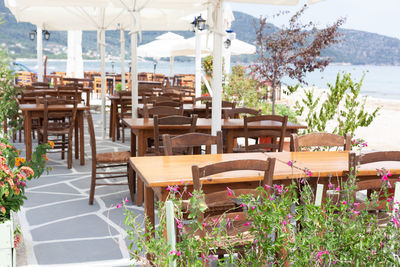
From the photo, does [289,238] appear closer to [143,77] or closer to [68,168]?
[68,168]

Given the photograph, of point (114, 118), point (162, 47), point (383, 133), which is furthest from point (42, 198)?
point (162, 47)

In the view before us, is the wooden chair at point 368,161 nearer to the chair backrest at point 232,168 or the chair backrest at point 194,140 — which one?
the chair backrest at point 232,168

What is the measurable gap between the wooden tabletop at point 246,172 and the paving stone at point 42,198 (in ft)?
7.30

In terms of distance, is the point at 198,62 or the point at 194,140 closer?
the point at 194,140

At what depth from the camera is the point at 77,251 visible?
397 centimetres

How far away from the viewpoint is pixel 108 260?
379cm

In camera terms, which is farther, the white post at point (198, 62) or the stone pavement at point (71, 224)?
the white post at point (198, 62)

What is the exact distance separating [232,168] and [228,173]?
0.44m

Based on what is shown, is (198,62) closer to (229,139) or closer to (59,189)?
(229,139)

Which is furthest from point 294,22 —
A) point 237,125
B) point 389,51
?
point 389,51

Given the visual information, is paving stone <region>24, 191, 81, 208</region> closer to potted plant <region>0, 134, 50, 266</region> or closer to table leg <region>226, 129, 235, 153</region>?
potted plant <region>0, 134, 50, 266</region>

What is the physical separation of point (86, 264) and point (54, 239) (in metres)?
0.66

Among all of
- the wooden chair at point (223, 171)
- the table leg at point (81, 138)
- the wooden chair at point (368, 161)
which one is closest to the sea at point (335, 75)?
the table leg at point (81, 138)

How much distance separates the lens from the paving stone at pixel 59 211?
4.80 meters
